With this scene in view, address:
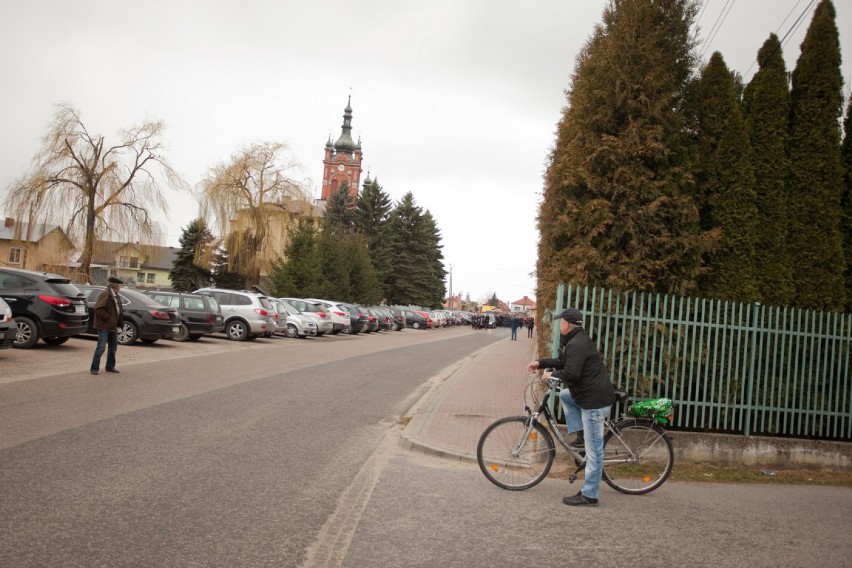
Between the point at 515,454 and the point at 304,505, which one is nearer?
the point at 304,505

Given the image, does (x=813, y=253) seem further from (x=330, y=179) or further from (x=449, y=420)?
(x=330, y=179)

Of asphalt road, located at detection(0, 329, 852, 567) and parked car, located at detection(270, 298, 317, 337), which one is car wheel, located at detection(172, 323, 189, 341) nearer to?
parked car, located at detection(270, 298, 317, 337)

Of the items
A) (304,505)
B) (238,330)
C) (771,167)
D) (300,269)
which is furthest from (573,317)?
(300,269)

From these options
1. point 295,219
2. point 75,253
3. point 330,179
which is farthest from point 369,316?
point 330,179

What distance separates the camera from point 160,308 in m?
17.5

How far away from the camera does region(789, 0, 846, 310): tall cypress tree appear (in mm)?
8602

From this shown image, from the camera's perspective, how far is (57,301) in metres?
14.0

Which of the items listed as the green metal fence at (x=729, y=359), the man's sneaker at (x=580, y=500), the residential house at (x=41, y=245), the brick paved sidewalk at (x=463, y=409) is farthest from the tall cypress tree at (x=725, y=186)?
the residential house at (x=41, y=245)

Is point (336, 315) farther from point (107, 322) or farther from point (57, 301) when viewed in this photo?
point (107, 322)

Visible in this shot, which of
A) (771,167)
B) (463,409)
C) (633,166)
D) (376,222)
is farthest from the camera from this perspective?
(376,222)

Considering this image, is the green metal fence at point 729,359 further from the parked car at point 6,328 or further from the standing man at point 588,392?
the parked car at point 6,328

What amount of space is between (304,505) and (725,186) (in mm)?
6757

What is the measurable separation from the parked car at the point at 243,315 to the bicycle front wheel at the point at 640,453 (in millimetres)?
18331

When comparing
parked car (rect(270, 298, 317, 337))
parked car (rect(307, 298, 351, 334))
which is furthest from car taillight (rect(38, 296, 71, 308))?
parked car (rect(307, 298, 351, 334))
